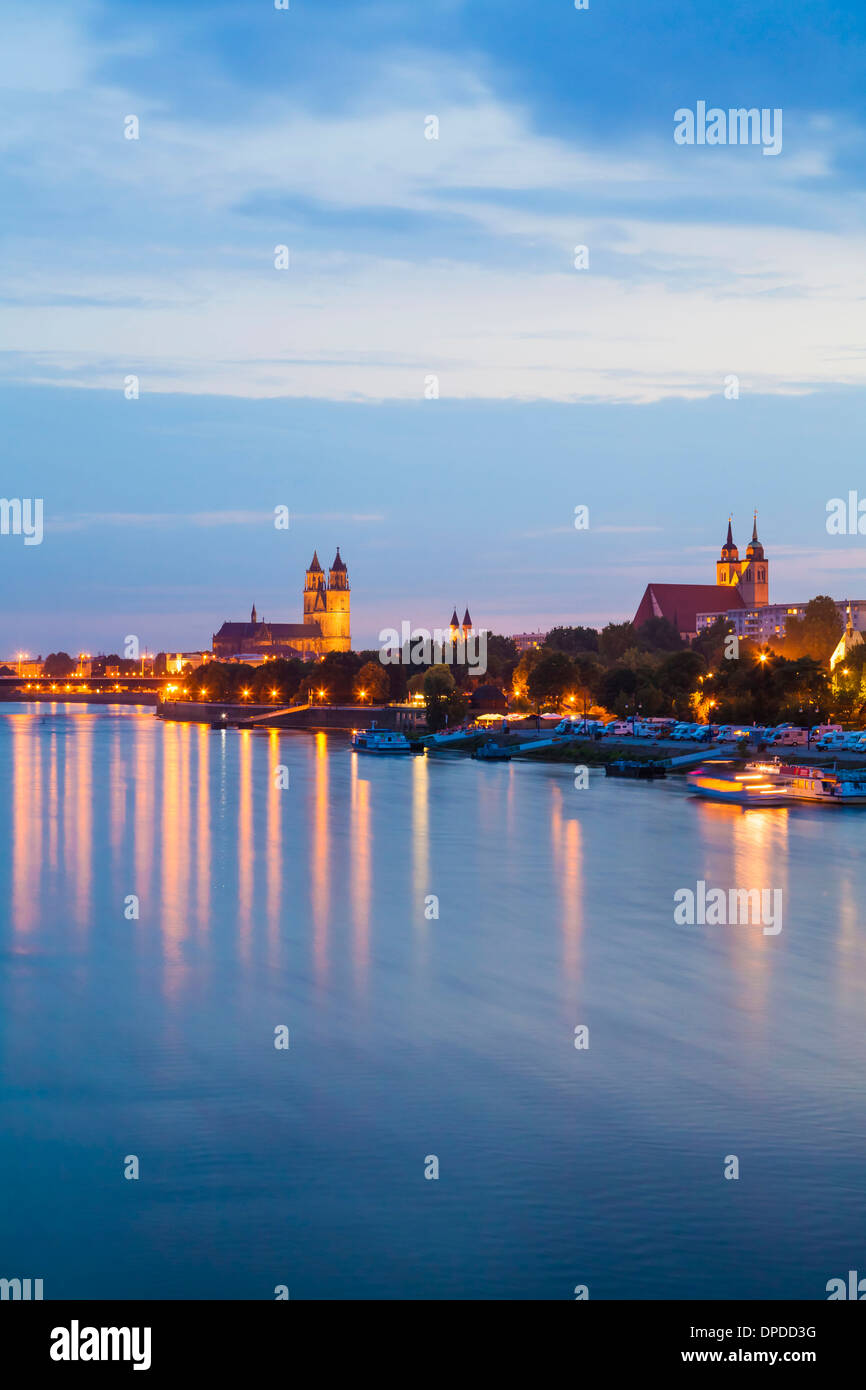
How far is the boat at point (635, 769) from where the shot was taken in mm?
52531

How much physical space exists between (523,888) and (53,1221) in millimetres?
18048

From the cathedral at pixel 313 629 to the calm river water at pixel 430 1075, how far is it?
153640 millimetres

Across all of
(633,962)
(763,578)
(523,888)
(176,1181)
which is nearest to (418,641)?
(763,578)

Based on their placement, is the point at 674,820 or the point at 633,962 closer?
the point at 633,962

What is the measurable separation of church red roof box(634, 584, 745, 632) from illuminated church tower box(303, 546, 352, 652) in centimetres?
5413

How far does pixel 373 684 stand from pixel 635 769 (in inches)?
2160

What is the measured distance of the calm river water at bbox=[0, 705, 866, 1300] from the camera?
1003 centimetres

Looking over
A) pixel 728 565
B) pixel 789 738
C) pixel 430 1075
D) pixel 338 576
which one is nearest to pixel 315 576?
pixel 338 576

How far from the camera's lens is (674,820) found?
127ft

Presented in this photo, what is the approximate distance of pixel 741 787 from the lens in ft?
144

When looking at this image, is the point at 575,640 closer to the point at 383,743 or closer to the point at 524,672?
the point at 524,672

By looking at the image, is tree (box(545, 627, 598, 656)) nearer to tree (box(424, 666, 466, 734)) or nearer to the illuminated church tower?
tree (box(424, 666, 466, 734))

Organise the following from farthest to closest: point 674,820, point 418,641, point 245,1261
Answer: point 418,641
point 674,820
point 245,1261

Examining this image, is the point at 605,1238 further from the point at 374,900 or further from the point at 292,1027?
the point at 374,900
